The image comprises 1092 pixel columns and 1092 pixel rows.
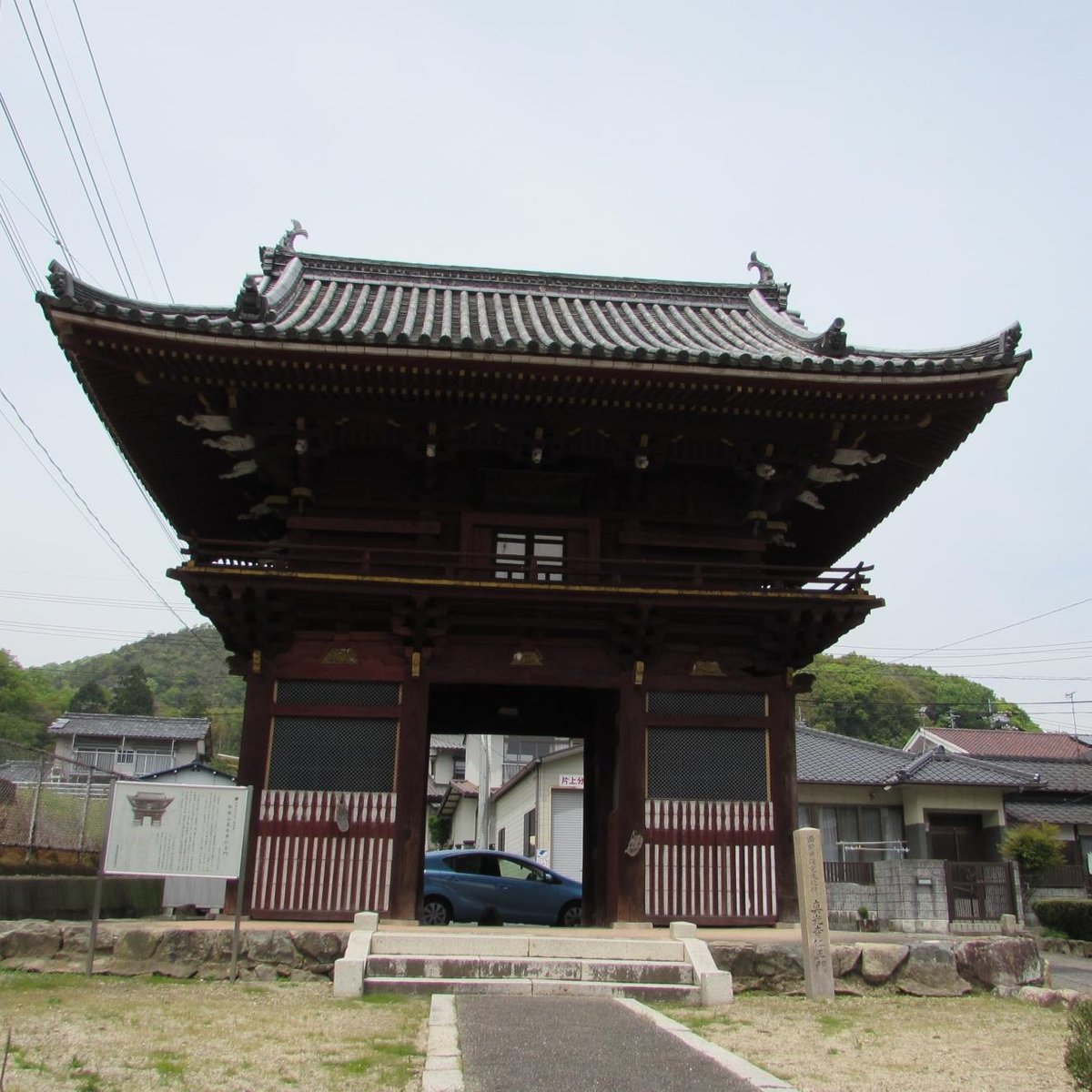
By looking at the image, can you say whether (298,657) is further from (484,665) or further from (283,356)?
(283,356)

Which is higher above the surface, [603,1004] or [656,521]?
[656,521]

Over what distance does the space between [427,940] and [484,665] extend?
145 inches

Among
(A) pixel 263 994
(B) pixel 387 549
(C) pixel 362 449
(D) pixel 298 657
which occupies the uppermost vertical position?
(C) pixel 362 449

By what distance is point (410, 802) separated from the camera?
11898mm

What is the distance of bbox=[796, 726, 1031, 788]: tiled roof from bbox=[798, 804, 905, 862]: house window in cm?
121

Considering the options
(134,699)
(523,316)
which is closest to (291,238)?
(523,316)

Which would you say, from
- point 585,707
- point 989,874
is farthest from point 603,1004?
point 989,874

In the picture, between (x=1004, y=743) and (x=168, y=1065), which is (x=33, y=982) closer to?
(x=168, y=1065)

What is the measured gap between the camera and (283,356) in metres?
11.0

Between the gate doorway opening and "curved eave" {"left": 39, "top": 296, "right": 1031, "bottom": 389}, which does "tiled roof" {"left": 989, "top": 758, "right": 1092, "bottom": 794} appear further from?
"curved eave" {"left": 39, "top": 296, "right": 1031, "bottom": 389}

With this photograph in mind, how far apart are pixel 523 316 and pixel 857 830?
85.1 ft

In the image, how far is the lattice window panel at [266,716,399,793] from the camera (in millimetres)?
11891

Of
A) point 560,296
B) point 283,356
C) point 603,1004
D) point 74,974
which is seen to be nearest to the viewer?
point 603,1004

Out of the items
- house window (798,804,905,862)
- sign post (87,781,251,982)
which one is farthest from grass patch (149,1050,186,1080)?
house window (798,804,905,862)
